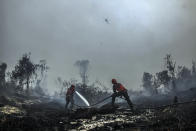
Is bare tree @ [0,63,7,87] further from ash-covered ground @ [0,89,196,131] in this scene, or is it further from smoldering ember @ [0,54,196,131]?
ash-covered ground @ [0,89,196,131]

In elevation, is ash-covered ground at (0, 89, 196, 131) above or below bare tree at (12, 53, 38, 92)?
below

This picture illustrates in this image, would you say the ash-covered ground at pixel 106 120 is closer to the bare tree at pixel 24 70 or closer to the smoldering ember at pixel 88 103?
the smoldering ember at pixel 88 103

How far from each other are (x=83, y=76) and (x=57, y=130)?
244 feet

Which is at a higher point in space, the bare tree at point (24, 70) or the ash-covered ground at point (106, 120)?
the bare tree at point (24, 70)

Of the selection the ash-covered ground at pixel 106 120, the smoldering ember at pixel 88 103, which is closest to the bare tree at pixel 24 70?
the smoldering ember at pixel 88 103

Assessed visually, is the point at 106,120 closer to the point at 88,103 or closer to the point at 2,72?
the point at 88,103

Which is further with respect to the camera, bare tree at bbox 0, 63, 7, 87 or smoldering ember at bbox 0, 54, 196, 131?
bare tree at bbox 0, 63, 7, 87

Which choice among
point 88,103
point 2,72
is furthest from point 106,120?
point 2,72

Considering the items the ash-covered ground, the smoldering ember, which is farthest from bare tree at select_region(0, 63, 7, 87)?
the ash-covered ground

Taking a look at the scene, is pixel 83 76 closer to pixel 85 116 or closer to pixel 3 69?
pixel 3 69

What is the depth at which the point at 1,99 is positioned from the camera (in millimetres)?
38250

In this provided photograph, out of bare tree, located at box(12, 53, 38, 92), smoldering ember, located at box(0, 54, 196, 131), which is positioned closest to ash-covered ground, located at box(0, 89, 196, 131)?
smoldering ember, located at box(0, 54, 196, 131)

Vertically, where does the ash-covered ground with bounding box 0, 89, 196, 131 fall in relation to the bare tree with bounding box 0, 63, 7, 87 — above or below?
below

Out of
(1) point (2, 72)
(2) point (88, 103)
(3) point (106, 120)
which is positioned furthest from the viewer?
(1) point (2, 72)
